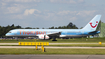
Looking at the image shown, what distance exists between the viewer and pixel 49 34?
59.5 meters

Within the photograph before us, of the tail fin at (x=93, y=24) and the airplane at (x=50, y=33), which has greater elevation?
the tail fin at (x=93, y=24)

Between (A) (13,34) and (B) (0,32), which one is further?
(B) (0,32)

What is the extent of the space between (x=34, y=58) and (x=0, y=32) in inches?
4690

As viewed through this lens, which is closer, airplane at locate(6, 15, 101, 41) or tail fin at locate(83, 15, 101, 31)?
airplane at locate(6, 15, 101, 41)

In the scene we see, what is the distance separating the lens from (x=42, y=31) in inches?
Answer: 2415

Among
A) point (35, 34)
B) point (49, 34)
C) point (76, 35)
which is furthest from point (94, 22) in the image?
point (35, 34)

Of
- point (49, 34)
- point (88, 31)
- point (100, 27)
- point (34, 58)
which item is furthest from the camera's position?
point (100, 27)

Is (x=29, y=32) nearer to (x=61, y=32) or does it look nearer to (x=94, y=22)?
(x=61, y=32)

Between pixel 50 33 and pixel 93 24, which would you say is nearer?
pixel 50 33

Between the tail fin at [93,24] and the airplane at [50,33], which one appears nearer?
the airplane at [50,33]

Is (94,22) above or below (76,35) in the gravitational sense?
above

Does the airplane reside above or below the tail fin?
below

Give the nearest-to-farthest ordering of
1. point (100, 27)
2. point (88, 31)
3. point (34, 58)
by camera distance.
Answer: point (34, 58)
point (88, 31)
point (100, 27)

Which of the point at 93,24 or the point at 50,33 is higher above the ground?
Result: the point at 93,24
